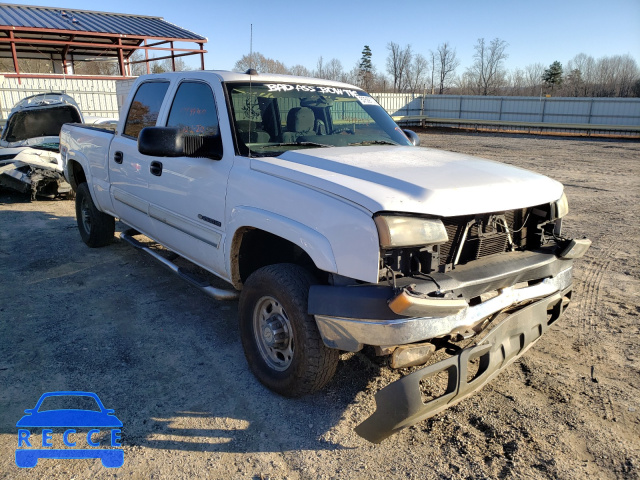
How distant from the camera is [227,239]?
3.52 metres

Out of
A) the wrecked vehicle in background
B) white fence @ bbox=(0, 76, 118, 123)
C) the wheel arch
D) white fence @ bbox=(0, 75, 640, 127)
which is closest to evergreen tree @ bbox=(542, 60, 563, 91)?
white fence @ bbox=(0, 75, 640, 127)

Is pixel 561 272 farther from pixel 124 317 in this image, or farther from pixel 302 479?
pixel 124 317

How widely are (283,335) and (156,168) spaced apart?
2.07 m

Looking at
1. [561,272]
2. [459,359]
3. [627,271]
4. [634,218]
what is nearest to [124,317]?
[459,359]

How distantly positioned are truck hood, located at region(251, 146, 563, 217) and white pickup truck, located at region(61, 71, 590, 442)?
1 centimetres

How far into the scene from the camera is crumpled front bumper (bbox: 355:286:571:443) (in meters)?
2.48

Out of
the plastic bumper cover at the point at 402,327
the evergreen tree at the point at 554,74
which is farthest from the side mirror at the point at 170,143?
the evergreen tree at the point at 554,74

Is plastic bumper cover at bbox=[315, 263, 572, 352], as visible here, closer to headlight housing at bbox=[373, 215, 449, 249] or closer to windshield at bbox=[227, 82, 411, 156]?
headlight housing at bbox=[373, 215, 449, 249]

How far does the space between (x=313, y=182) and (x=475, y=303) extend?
114 cm

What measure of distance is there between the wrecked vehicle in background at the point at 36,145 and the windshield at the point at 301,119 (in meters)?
7.24

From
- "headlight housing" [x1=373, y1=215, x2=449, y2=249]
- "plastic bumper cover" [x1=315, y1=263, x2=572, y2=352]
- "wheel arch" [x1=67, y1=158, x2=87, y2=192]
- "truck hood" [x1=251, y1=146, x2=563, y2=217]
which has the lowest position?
"plastic bumper cover" [x1=315, y1=263, x2=572, y2=352]

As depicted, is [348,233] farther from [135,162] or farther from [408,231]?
[135,162]

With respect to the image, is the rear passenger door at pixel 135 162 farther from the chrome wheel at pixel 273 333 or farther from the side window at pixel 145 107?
the chrome wheel at pixel 273 333

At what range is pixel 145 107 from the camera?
482 centimetres
